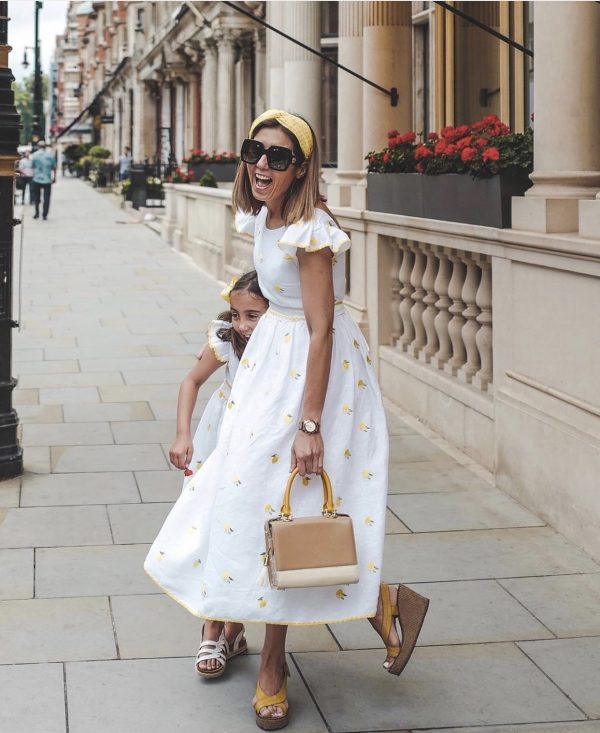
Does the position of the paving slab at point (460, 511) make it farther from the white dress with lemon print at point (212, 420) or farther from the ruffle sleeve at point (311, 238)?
the ruffle sleeve at point (311, 238)

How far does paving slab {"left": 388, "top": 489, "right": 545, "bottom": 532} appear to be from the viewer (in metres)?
6.28

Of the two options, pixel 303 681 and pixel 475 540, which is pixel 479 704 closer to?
pixel 303 681

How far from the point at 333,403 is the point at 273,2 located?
14.8 metres

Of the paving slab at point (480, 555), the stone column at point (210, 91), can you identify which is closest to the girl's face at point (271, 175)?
the paving slab at point (480, 555)

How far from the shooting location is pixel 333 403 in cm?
395

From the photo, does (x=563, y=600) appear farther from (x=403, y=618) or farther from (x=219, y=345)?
(x=219, y=345)

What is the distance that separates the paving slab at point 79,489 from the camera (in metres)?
6.78

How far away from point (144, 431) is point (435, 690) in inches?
185

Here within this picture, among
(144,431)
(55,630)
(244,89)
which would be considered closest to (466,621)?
(55,630)

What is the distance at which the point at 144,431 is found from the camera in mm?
8633

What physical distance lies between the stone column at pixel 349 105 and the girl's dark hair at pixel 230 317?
6595 mm

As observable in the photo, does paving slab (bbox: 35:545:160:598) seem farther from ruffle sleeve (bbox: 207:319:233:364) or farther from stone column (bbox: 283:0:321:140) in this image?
stone column (bbox: 283:0:321:140)

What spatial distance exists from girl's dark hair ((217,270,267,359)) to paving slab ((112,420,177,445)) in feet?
13.3

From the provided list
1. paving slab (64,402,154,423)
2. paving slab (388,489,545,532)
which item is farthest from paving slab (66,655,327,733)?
paving slab (64,402,154,423)
